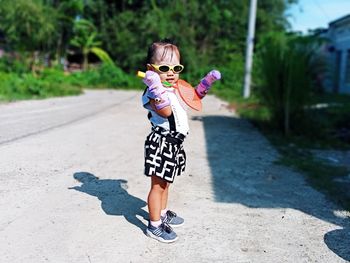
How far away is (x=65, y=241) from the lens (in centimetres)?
348

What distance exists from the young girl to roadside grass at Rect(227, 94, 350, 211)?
2023mm

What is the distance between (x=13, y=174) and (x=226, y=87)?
2092 centimetres

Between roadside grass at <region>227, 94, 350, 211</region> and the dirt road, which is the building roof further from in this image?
the dirt road

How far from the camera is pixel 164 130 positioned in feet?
11.8

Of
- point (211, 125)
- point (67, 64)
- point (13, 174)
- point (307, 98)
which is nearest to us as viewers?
point (13, 174)

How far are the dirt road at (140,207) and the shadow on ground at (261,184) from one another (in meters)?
0.01

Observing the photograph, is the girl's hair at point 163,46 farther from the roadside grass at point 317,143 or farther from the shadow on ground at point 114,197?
the roadside grass at point 317,143

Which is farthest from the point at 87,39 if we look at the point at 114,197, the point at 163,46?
the point at 163,46

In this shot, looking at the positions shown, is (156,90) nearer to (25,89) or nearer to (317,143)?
(317,143)

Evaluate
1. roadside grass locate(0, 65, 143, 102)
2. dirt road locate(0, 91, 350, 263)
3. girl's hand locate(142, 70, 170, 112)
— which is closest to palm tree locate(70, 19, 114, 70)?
roadside grass locate(0, 65, 143, 102)

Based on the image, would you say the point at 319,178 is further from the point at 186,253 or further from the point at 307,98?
the point at 307,98

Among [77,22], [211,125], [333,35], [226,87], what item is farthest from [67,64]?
[211,125]

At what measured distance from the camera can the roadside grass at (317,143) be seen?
224 inches

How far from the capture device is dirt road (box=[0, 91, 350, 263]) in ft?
11.2
